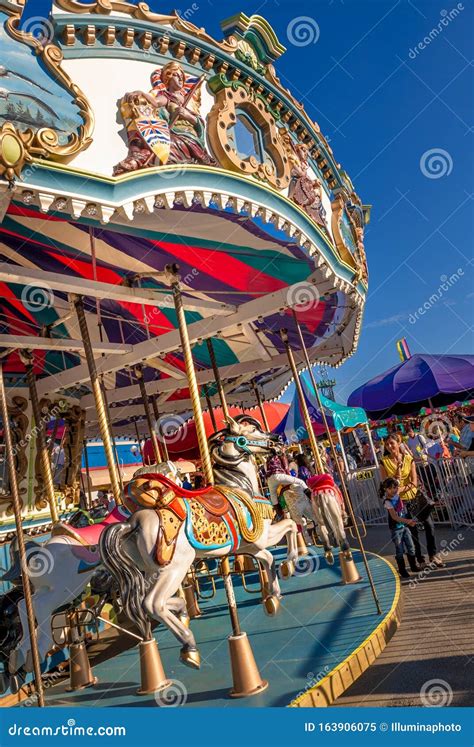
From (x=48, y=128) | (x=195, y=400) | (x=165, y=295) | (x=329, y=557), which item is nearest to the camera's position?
(x=48, y=128)

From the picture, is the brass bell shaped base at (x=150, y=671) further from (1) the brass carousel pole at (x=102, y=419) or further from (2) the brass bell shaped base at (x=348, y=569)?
(2) the brass bell shaped base at (x=348, y=569)

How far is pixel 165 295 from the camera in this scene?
4.68 m

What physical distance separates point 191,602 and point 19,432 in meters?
2.73

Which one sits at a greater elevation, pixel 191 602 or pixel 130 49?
pixel 130 49

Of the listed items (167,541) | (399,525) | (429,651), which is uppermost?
(167,541)

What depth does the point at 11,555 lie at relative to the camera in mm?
4695

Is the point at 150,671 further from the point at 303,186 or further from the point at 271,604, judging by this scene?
the point at 303,186

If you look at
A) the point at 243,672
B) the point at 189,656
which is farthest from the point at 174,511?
the point at 243,672

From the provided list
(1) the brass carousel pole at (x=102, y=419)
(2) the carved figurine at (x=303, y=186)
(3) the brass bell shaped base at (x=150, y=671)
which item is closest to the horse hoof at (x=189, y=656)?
(3) the brass bell shaped base at (x=150, y=671)

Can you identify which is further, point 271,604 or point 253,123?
point 271,604

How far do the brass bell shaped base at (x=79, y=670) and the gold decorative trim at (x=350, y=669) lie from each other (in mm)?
1858

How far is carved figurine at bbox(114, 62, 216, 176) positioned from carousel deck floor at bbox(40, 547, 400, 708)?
3.07 metres

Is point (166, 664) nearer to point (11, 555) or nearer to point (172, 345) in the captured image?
point (11, 555)

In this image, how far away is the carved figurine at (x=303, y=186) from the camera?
4324 mm
